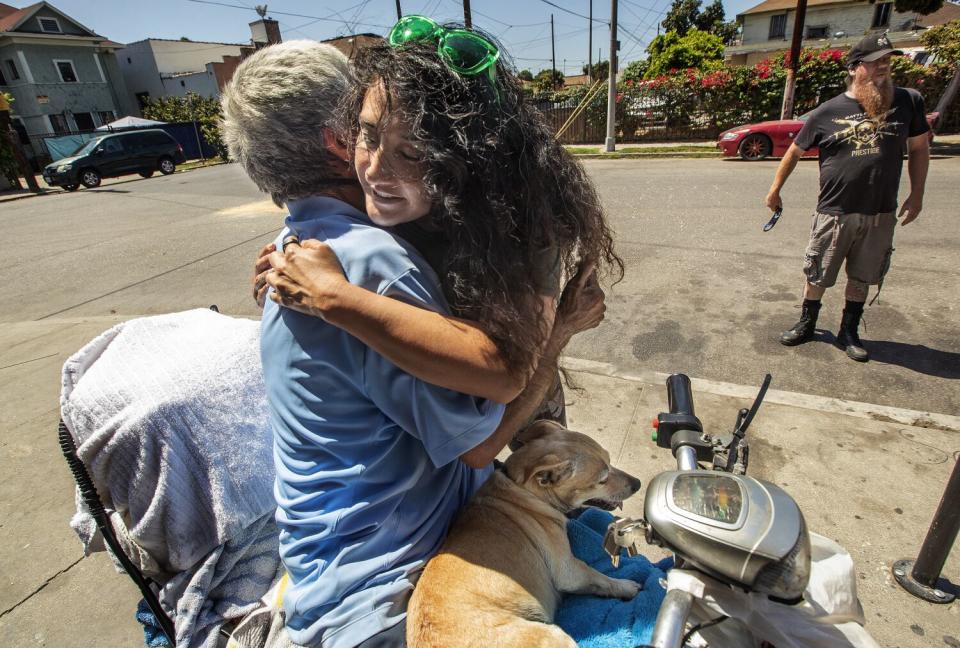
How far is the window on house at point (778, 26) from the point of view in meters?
41.6

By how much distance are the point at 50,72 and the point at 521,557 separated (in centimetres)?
4433

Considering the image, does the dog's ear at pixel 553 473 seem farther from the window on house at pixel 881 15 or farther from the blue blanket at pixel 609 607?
the window on house at pixel 881 15

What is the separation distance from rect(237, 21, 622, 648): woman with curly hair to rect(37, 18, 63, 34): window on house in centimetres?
4451

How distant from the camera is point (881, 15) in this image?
3838 cm

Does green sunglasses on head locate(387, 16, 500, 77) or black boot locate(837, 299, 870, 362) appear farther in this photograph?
black boot locate(837, 299, 870, 362)

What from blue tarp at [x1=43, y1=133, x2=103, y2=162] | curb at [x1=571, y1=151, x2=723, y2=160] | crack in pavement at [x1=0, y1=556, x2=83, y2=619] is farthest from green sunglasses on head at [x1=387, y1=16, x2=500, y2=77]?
blue tarp at [x1=43, y1=133, x2=103, y2=162]

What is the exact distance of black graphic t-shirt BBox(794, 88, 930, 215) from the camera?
3.93m

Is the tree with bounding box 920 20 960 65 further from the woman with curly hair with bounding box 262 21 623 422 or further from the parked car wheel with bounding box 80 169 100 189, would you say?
the parked car wheel with bounding box 80 169 100 189

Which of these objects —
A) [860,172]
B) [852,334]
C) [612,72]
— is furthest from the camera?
[612,72]

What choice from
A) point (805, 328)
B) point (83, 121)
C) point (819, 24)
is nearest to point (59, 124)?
point (83, 121)

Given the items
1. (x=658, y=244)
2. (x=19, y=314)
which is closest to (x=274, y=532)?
(x=658, y=244)

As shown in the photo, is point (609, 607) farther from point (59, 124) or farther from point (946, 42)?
point (59, 124)

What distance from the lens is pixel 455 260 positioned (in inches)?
48.2

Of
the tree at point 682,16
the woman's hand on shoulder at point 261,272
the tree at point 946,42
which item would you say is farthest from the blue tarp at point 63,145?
the tree at point 682,16
